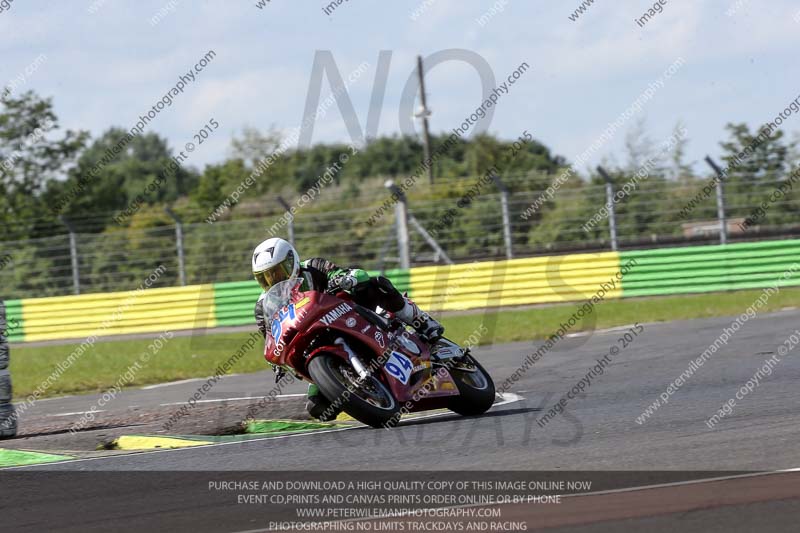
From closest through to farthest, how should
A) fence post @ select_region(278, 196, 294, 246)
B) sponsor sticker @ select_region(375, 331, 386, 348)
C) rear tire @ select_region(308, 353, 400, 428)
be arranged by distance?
rear tire @ select_region(308, 353, 400, 428), sponsor sticker @ select_region(375, 331, 386, 348), fence post @ select_region(278, 196, 294, 246)

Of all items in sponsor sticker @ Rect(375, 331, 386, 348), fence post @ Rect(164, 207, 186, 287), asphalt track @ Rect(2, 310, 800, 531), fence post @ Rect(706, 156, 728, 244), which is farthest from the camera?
fence post @ Rect(164, 207, 186, 287)

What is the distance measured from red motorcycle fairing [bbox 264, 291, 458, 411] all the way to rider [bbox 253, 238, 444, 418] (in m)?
0.21

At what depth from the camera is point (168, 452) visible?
311 inches

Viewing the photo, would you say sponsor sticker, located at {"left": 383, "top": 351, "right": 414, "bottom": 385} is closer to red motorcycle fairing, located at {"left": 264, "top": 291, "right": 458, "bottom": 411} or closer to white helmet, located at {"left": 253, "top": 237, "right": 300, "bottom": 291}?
red motorcycle fairing, located at {"left": 264, "top": 291, "right": 458, "bottom": 411}

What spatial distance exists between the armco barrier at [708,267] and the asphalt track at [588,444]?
12078 millimetres

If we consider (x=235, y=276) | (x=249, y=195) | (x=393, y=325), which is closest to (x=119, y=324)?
(x=235, y=276)

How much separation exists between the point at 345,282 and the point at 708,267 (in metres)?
16.0

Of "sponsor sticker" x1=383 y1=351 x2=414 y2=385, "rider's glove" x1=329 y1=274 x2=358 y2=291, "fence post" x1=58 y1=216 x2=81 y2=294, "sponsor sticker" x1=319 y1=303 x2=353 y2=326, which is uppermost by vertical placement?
"fence post" x1=58 y1=216 x2=81 y2=294

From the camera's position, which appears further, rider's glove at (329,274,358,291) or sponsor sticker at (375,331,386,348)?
rider's glove at (329,274,358,291)

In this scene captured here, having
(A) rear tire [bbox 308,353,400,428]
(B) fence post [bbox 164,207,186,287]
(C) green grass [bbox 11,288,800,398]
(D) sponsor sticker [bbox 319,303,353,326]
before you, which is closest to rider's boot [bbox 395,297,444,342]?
(D) sponsor sticker [bbox 319,303,353,326]

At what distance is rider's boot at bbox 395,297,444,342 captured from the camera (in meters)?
8.62

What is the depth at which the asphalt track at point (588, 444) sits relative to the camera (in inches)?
229

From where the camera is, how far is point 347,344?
8.02 m

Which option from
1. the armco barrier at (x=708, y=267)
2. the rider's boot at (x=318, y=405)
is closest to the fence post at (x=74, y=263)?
the armco barrier at (x=708, y=267)
